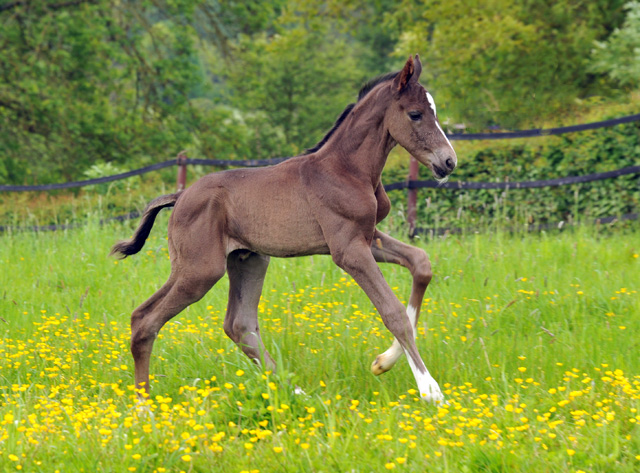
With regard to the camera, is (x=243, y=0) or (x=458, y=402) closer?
(x=458, y=402)

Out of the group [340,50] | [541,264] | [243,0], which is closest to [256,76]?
[243,0]

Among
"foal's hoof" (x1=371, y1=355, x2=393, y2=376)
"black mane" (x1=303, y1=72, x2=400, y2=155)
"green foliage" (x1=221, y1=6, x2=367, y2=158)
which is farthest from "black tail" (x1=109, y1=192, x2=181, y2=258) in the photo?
"green foliage" (x1=221, y1=6, x2=367, y2=158)

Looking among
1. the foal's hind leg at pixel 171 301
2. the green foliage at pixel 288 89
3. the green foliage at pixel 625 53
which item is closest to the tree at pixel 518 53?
the green foliage at pixel 625 53

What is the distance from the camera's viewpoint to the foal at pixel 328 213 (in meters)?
4.13

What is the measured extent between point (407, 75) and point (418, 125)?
0.29 m

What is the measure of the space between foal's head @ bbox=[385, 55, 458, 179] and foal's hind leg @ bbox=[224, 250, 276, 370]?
4.27 feet

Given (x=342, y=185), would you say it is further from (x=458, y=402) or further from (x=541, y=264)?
(x=541, y=264)

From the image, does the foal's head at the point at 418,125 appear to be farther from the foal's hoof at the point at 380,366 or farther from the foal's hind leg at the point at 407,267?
the foal's hoof at the point at 380,366

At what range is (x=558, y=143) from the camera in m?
10.5

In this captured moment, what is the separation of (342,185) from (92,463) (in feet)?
6.62

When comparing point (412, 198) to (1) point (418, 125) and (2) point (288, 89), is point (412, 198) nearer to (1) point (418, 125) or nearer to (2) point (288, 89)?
(1) point (418, 125)

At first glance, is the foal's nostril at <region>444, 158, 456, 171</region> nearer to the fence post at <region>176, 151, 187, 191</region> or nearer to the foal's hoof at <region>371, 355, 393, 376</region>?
the foal's hoof at <region>371, 355, 393, 376</region>

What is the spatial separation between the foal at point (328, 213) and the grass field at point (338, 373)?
40 centimetres

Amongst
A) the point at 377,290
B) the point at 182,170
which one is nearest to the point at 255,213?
the point at 377,290
